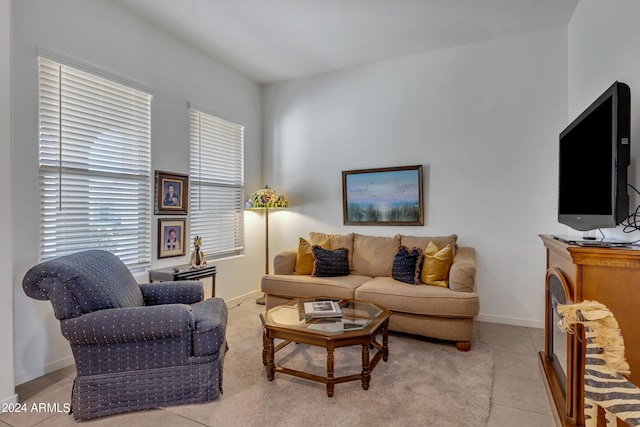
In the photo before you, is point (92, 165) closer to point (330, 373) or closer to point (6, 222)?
point (6, 222)

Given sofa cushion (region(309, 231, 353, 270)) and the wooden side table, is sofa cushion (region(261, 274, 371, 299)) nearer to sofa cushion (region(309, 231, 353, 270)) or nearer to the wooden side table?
sofa cushion (region(309, 231, 353, 270))

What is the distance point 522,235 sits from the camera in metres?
3.42

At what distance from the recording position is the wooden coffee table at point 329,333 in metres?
2.11

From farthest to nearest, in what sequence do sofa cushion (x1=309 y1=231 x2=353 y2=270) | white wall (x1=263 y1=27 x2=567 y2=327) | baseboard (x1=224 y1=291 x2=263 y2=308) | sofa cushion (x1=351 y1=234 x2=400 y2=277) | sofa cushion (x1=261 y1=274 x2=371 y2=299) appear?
baseboard (x1=224 y1=291 x2=263 y2=308) → sofa cushion (x1=309 y1=231 x2=353 y2=270) → sofa cushion (x1=351 y1=234 x2=400 y2=277) → white wall (x1=263 y1=27 x2=567 y2=327) → sofa cushion (x1=261 y1=274 x2=371 y2=299)

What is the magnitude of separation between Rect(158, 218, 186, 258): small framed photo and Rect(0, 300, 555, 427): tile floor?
1216 mm

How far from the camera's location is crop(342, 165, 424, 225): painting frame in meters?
3.90

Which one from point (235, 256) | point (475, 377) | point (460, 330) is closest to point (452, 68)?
point (460, 330)

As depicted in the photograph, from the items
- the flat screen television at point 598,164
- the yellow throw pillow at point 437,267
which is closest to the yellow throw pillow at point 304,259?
the yellow throw pillow at point 437,267

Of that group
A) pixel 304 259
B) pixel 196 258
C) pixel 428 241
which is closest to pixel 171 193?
pixel 196 258

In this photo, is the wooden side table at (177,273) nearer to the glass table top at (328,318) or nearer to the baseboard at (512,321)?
the glass table top at (328,318)

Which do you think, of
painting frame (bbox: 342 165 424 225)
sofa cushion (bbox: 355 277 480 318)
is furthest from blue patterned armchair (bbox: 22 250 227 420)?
painting frame (bbox: 342 165 424 225)

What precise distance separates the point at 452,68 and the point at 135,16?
10.7 feet

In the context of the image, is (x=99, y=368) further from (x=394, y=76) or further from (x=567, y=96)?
(x=567, y=96)

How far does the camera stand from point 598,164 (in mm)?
1729
